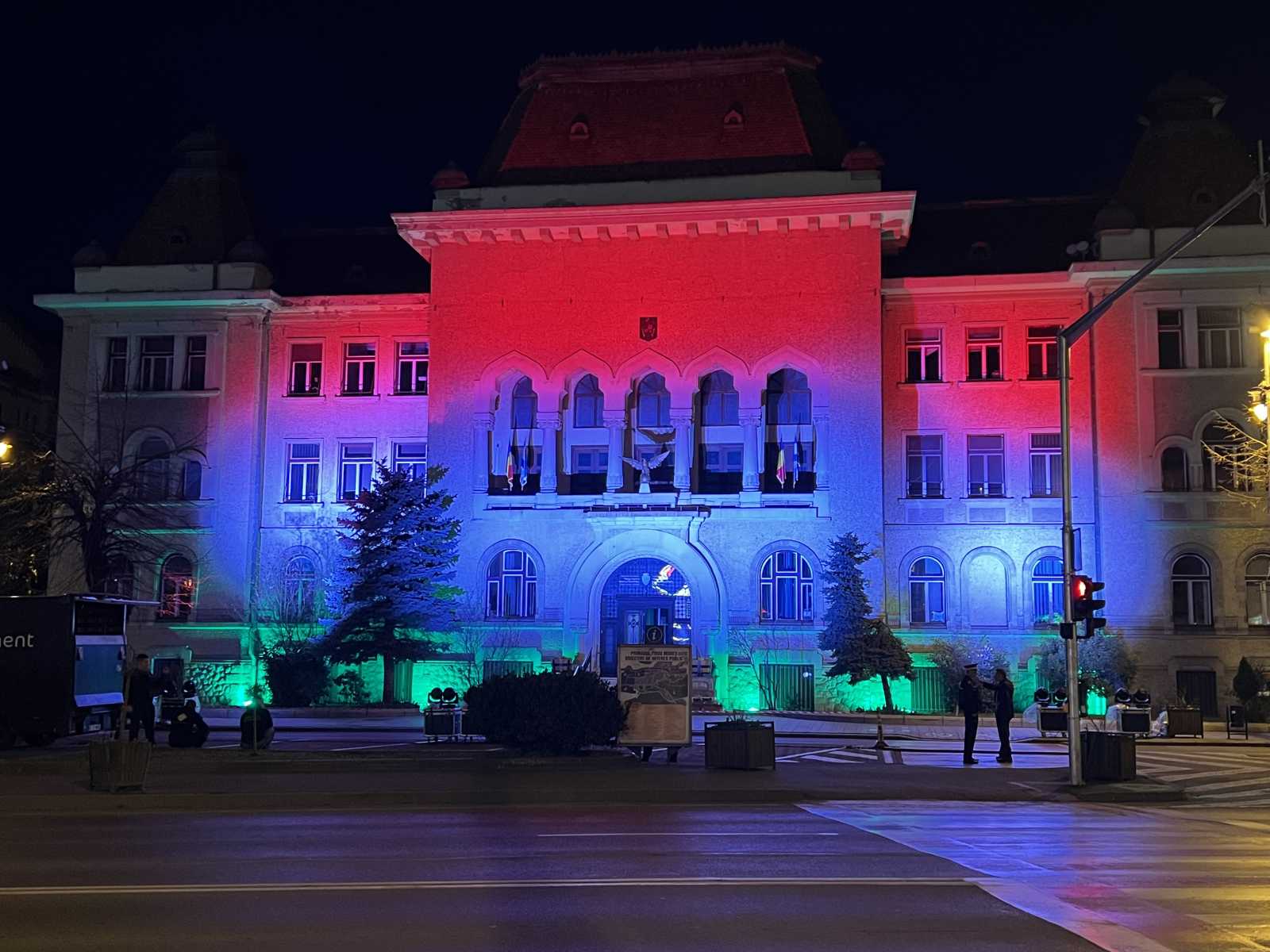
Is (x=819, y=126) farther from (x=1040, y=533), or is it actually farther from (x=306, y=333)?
(x=306, y=333)

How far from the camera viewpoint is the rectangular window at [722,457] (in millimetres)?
41938

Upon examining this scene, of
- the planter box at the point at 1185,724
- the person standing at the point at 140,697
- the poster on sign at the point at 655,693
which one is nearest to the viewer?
the poster on sign at the point at 655,693

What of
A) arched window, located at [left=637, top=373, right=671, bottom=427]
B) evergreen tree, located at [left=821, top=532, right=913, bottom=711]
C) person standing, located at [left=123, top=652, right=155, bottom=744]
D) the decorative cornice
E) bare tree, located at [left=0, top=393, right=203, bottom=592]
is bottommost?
person standing, located at [left=123, top=652, right=155, bottom=744]

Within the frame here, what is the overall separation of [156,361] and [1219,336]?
33.9 meters

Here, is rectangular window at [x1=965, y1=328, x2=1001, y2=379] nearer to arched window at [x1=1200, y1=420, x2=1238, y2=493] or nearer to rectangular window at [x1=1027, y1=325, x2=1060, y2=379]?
rectangular window at [x1=1027, y1=325, x2=1060, y2=379]

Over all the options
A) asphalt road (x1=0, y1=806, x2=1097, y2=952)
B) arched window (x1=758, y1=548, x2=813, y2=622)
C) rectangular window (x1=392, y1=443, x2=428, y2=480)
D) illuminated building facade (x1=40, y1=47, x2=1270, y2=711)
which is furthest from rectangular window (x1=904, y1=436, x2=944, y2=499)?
asphalt road (x1=0, y1=806, x2=1097, y2=952)

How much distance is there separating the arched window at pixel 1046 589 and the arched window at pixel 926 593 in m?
2.75

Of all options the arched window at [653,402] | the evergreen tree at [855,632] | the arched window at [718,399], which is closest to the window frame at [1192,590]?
the evergreen tree at [855,632]

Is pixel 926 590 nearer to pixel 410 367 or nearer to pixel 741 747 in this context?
pixel 410 367

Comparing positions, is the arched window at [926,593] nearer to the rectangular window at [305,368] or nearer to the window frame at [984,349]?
the window frame at [984,349]

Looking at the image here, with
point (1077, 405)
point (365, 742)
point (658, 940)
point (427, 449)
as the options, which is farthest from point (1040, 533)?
point (658, 940)

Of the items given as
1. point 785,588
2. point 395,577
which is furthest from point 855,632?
point 395,577

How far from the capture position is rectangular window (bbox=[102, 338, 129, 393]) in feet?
149

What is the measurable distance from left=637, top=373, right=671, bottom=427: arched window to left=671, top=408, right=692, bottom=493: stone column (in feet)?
2.12
